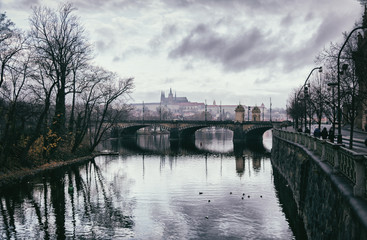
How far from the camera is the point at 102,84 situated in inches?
2057

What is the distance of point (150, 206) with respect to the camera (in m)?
26.3

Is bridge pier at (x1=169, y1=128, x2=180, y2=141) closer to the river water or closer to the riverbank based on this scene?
the riverbank

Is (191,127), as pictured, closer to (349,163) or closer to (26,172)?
(26,172)

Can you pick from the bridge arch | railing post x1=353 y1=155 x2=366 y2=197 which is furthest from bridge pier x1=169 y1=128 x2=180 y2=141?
railing post x1=353 y1=155 x2=366 y2=197

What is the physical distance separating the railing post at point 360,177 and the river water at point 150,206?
35.1ft

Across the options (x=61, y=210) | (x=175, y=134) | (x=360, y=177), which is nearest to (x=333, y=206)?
(x=360, y=177)

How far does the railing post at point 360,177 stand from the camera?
32.9ft

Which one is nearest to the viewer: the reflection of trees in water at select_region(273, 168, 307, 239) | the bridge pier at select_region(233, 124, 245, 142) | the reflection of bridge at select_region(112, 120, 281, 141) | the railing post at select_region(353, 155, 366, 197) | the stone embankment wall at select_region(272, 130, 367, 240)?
the stone embankment wall at select_region(272, 130, 367, 240)

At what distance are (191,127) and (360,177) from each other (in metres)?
95.0

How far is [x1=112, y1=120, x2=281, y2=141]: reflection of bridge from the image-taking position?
316 ft

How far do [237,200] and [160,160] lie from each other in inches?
1097

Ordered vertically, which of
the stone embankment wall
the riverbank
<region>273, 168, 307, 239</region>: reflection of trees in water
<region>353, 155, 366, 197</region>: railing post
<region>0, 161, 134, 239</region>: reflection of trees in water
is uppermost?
<region>353, 155, 366, 197</region>: railing post

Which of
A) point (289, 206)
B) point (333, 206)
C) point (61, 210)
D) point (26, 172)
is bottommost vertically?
point (289, 206)

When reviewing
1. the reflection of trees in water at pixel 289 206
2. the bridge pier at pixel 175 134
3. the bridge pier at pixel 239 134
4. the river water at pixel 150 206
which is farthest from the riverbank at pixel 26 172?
the bridge pier at pixel 175 134
